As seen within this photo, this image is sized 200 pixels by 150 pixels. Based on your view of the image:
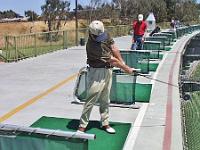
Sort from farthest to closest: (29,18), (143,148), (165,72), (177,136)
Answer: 1. (29,18)
2. (165,72)
3. (177,136)
4. (143,148)

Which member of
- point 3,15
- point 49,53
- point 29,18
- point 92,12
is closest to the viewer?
point 49,53

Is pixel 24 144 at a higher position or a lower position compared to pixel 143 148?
higher

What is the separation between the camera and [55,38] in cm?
2494

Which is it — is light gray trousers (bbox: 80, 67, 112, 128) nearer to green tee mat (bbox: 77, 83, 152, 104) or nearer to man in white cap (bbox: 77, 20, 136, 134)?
man in white cap (bbox: 77, 20, 136, 134)

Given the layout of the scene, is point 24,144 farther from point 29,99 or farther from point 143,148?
point 29,99

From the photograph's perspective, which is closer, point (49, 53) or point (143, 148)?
point (143, 148)

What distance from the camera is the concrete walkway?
7.42m

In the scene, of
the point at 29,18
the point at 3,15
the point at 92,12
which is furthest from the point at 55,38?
the point at 3,15

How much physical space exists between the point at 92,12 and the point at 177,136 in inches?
2155

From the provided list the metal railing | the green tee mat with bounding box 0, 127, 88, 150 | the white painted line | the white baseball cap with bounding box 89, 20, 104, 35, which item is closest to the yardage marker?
the white painted line

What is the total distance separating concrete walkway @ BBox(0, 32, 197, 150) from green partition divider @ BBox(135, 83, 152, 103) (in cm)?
15

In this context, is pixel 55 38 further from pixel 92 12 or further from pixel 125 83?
pixel 92 12

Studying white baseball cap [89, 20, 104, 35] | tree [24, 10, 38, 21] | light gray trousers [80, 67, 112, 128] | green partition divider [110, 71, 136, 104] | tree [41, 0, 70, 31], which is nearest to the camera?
white baseball cap [89, 20, 104, 35]

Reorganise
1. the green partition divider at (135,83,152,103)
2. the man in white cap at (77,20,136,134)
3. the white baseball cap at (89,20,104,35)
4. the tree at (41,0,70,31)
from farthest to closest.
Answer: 1. the tree at (41,0,70,31)
2. the green partition divider at (135,83,152,103)
3. the man in white cap at (77,20,136,134)
4. the white baseball cap at (89,20,104,35)
